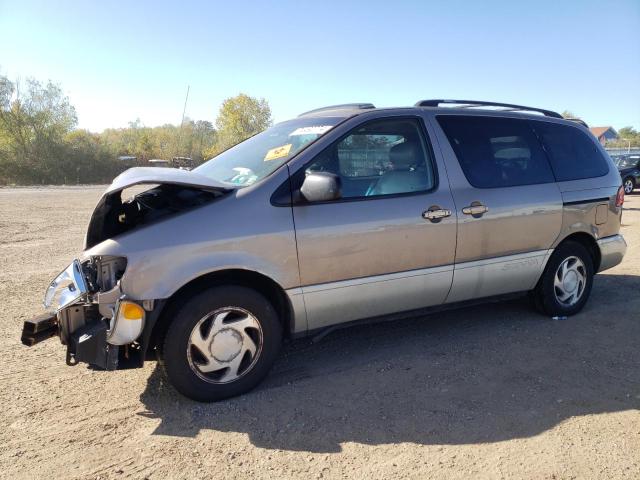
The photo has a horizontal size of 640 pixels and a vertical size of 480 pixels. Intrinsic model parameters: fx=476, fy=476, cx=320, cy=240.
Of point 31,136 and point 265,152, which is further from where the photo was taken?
point 31,136

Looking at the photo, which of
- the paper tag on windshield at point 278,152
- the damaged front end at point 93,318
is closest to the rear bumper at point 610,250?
the paper tag on windshield at point 278,152

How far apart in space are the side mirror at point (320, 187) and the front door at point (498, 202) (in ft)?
3.76

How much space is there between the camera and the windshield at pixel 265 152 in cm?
338

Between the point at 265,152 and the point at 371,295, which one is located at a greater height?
the point at 265,152

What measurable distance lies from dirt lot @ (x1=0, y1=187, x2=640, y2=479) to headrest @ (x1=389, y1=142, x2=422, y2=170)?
150 centimetres

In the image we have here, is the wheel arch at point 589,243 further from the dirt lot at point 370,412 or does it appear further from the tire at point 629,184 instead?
the tire at point 629,184

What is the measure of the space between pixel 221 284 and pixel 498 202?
233cm

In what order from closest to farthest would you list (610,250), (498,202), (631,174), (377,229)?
(377,229), (498,202), (610,250), (631,174)

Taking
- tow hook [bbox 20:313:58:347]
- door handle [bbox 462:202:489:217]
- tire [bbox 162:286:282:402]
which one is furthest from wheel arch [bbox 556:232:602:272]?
tow hook [bbox 20:313:58:347]

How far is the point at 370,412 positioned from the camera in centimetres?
295

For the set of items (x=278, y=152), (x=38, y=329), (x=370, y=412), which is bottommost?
(x=370, y=412)

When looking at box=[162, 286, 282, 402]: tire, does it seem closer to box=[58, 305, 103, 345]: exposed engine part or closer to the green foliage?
box=[58, 305, 103, 345]: exposed engine part

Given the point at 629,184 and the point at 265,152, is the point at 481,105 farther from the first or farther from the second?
the point at 629,184

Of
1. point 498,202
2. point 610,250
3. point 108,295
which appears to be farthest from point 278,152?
point 610,250
